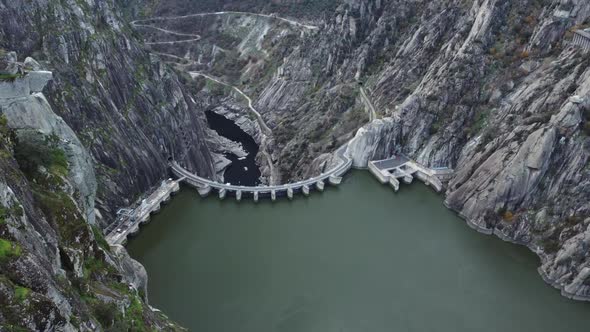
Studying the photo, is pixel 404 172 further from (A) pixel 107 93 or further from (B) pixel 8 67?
(B) pixel 8 67

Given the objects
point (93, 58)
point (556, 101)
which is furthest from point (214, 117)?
point (556, 101)

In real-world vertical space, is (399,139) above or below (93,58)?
below

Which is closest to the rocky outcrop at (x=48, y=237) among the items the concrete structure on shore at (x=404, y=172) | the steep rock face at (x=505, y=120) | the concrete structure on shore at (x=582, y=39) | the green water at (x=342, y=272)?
the green water at (x=342, y=272)

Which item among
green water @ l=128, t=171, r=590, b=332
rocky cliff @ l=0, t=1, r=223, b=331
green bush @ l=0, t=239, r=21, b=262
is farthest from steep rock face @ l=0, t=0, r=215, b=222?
green bush @ l=0, t=239, r=21, b=262

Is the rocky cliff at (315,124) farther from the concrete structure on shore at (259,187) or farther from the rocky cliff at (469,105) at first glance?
the concrete structure on shore at (259,187)

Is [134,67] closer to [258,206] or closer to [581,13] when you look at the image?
[258,206]

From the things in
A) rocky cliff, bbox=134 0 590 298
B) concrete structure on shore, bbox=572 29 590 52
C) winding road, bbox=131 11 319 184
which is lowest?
winding road, bbox=131 11 319 184

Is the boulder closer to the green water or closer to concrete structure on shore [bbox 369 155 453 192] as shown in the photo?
the green water
